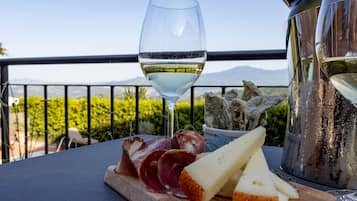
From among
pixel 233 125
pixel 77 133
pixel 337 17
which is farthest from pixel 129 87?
pixel 77 133

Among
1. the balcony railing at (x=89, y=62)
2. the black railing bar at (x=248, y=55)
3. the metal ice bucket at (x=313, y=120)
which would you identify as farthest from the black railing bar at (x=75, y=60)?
the metal ice bucket at (x=313, y=120)

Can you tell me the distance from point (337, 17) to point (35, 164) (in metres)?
0.53

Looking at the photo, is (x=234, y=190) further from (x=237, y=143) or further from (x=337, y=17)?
(x=337, y=17)

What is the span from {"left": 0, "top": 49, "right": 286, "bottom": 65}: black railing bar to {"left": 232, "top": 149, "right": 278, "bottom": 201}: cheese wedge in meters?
1.17

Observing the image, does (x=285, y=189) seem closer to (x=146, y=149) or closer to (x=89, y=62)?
(x=146, y=149)

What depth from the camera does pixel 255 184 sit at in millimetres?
333

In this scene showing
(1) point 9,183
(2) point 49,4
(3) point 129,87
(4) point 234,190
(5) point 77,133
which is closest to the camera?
(4) point 234,190

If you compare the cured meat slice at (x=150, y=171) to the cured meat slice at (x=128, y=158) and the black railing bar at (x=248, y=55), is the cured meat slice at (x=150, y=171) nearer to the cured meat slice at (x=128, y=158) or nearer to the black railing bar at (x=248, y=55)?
the cured meat slice at (x=128, y=158)

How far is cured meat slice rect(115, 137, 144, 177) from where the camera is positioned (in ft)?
1.50

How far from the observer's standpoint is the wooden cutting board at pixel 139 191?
1.22 ft

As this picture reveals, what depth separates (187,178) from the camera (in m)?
0.34

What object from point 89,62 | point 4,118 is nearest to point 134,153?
point 89,62

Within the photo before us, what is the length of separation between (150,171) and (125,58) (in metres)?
1.39

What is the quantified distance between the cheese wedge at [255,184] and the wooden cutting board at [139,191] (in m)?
0.03
